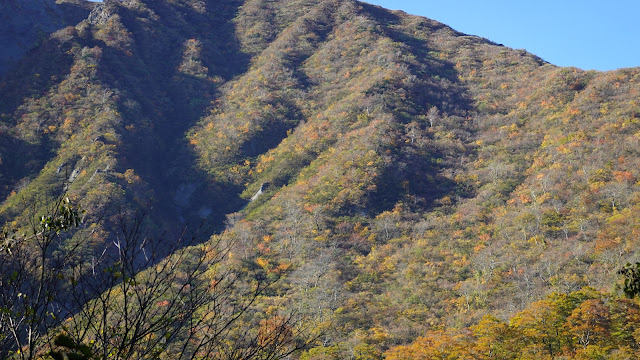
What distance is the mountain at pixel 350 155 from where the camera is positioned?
39.2 metres

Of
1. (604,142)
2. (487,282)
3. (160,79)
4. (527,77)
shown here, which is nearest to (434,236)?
(487,282)

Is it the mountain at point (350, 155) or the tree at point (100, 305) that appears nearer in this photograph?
the tree at point (100, 305)

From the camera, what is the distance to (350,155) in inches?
2544

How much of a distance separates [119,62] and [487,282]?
83.5 meters

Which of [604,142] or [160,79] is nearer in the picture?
[604,142]

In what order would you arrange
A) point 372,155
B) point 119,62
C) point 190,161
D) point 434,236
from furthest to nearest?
point 119,62
point 190,161
point 372,155
point 434,236

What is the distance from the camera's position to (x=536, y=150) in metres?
59.2

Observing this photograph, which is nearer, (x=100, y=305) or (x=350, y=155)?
(x=100, y=305)

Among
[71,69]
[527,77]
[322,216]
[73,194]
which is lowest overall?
[73,194]

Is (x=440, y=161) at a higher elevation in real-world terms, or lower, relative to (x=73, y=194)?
higher

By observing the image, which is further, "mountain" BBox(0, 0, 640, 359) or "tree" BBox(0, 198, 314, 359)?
"mountain" BBox(0, 0, 640, 359)

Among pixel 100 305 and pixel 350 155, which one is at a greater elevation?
pixel 100 305

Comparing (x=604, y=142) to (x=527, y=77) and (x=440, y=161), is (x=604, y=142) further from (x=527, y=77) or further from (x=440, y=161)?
(x=527, y=77)

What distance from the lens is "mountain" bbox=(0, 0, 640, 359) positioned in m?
39.2
